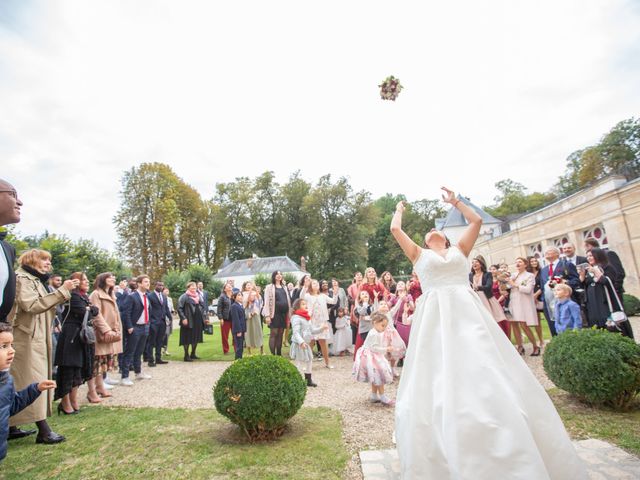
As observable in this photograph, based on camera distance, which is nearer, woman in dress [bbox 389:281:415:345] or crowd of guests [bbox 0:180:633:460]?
crowd of guests [bbox 0:180:633:460]

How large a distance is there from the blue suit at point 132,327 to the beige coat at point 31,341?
142 inches

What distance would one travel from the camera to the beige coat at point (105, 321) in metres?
6.38

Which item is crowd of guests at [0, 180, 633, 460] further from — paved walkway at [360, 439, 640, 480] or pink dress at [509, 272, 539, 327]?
paved walkway at [360, 439, 640, 480]

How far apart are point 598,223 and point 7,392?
69.4ft

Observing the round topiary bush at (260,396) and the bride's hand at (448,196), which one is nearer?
the bride's hand at (448,196)

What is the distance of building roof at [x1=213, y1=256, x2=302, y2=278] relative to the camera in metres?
47.9

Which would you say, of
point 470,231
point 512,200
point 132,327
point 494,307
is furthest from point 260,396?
point 512,200

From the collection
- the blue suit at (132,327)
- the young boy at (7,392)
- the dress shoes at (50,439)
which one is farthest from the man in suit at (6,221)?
the blue suit at (132,327)

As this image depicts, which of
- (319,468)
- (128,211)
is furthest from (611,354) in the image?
(128,211)

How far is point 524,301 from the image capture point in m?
8.51

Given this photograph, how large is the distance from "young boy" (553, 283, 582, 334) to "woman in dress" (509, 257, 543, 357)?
5.96ft

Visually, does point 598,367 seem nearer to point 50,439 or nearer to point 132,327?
point 50,439

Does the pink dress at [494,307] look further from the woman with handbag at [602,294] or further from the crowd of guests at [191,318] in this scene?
the woman with handbag at [602,294]

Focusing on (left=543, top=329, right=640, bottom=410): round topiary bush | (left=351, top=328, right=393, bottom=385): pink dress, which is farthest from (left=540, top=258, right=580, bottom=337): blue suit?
(left=351, top=328, right=393, bottom=385): pink dress
